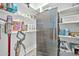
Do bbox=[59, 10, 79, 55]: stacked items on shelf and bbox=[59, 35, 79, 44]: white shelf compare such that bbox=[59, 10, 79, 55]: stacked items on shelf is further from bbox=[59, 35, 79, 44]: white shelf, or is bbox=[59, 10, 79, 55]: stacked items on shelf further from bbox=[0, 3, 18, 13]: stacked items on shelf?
bbox=[0, 3, 18, 13]: stacked items on shelf

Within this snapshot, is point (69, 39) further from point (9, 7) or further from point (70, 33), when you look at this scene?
point (9, 7)

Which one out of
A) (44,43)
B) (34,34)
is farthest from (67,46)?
(34,34)

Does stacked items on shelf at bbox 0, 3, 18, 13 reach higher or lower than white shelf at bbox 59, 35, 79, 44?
higher

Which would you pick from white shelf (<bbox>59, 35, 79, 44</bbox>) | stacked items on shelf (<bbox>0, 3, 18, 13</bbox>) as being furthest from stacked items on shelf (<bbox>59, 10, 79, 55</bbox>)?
stacked items on shelf (<bbox>0, 3, 18, 13</bbox>)

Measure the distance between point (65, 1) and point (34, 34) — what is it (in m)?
0.45

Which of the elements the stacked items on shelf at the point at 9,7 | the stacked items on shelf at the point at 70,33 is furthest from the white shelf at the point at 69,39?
the stacked items on shelf at the point at 9,7

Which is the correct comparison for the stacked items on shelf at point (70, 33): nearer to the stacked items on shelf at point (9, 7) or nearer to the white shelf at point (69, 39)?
the white shelf at point (69, 39)

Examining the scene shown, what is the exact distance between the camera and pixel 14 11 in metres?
1.46

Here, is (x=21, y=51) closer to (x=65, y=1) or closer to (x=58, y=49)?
(x=58, y=49)

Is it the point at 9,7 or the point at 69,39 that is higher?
the point at 9,7

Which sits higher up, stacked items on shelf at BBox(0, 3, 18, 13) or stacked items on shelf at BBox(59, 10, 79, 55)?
stacked items on shelf at BBox(0, 3, 18, 13)

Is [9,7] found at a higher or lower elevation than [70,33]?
higher

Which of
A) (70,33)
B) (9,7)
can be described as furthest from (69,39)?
(9,7)

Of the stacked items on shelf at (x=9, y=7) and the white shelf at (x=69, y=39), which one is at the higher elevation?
the stacked items on shelf at (x=9, y=7)
